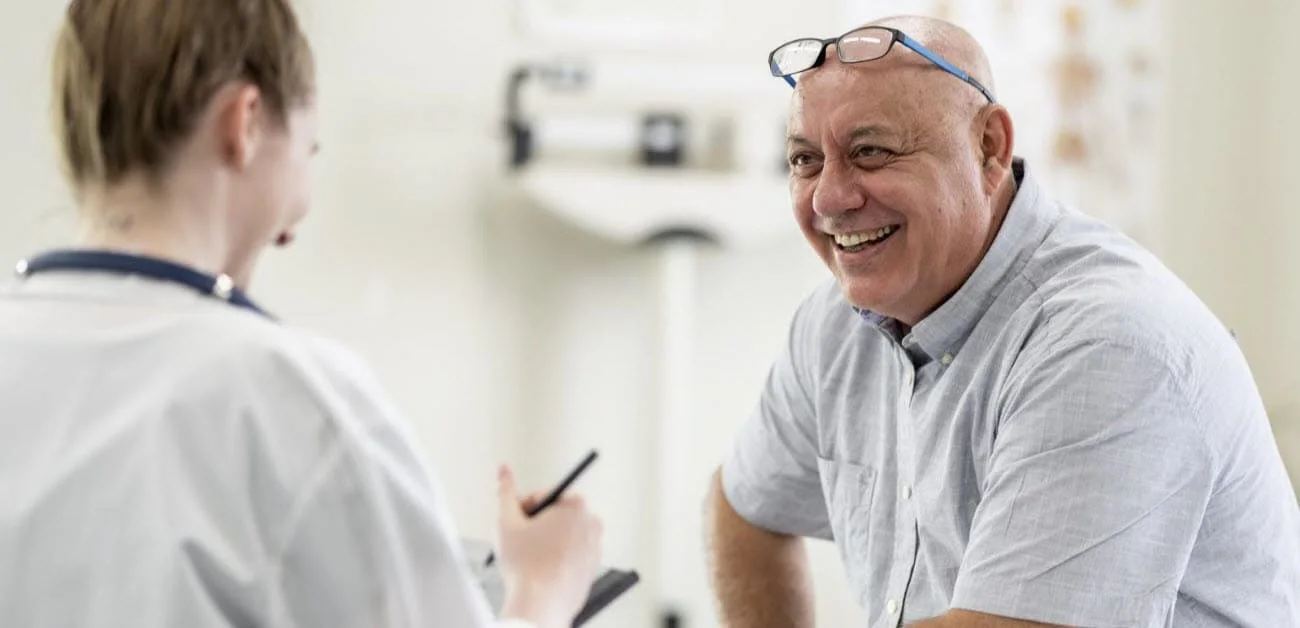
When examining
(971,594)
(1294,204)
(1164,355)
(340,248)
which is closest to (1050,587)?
(971,594)

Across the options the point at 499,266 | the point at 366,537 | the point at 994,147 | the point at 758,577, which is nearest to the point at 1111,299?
the point at 994,147

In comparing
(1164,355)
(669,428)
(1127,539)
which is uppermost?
(1164,355)

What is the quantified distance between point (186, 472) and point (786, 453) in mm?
1062

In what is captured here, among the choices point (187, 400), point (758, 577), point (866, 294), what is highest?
point (187, 400)

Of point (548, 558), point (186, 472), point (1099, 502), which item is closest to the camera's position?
point (186, 472)

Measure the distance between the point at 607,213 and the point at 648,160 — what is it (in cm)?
19

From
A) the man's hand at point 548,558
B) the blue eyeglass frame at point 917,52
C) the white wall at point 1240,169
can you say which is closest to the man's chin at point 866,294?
the blue eyeglass frame at point 917,52

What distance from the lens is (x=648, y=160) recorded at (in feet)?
10.2

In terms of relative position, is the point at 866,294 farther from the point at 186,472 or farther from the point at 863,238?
the point at 186,472

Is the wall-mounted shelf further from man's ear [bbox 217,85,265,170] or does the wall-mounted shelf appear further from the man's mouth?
man's ear [bbox 217,85,265,170]

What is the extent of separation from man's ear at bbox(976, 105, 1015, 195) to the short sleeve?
311mm

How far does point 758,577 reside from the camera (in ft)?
6.11

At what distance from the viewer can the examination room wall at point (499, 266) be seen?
3.01m

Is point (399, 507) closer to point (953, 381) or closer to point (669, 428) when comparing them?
point (953, 381)
